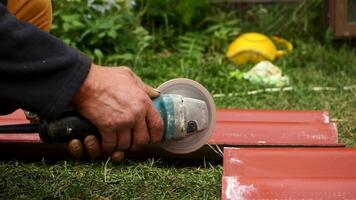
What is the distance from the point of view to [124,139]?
6.02ft

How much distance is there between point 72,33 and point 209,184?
7.14 ft

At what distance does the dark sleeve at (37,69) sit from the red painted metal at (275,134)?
80cm

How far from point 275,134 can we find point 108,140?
0.83 m

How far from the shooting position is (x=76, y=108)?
180 cm

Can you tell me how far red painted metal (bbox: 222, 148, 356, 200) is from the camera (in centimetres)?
180

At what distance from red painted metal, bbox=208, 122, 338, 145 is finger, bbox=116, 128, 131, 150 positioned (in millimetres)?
564

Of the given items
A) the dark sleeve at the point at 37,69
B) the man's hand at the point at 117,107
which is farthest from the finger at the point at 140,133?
the dark sleeve at the point at 37,69

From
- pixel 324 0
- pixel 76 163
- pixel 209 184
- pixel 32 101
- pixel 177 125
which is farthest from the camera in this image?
pixel 324 0

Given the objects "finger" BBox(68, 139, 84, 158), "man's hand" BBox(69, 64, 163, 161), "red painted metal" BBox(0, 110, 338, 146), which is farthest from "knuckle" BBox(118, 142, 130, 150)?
"red painted metal" BBox(0, 110, 338, 146)

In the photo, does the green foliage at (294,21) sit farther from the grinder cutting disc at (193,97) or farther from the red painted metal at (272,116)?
the grinder cutting disc at (193,97)

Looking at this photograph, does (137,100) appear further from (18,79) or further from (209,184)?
(209,184)

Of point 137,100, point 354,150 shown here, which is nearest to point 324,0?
point 354,150

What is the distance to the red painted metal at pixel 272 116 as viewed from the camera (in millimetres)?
2699

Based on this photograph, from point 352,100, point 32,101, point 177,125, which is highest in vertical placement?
point 32,101
